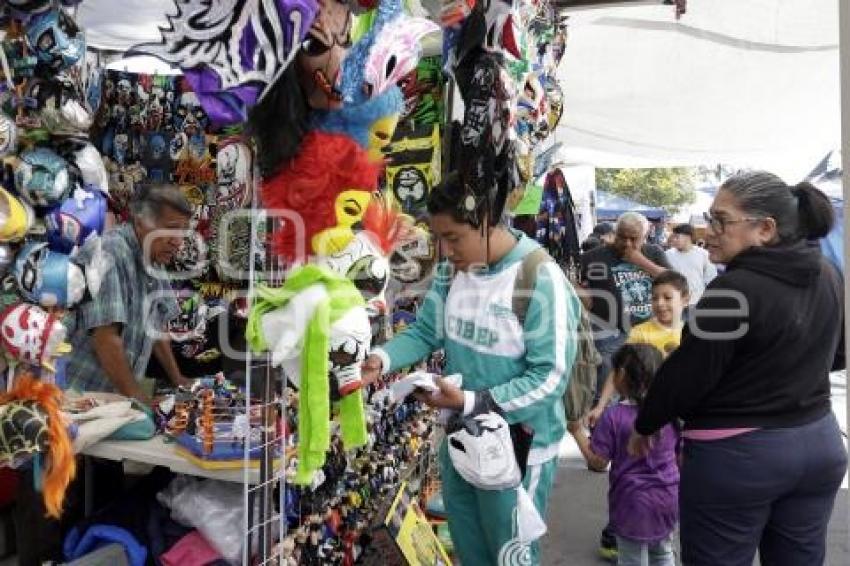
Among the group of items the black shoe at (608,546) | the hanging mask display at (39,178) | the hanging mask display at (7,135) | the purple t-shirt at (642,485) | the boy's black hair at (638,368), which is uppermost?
the hanging mask display at (7,135)

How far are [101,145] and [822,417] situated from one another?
3337 mm

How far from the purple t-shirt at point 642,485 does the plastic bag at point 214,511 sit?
1241 millimetres

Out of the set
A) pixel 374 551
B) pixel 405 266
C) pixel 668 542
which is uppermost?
pixel 405 266

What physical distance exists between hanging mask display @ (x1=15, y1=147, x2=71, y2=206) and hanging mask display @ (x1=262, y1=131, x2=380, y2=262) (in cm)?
37

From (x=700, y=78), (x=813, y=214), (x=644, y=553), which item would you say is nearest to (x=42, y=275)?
(x=813, y=214)

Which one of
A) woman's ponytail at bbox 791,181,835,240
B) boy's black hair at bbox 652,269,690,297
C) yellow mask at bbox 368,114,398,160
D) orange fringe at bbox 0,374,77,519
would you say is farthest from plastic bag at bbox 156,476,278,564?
boy's black hair at bbox 652,269,690,297

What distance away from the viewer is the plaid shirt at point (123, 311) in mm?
2088

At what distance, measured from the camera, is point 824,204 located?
1777 mm

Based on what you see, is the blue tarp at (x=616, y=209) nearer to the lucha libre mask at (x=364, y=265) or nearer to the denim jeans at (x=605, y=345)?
the denim jeans at (x=605, y=345)

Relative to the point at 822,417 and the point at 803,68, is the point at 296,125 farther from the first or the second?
the point at 803,68

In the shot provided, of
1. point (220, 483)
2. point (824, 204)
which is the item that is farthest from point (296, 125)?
point (824, 204)

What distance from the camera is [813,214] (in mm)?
1756

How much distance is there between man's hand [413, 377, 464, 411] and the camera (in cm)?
154

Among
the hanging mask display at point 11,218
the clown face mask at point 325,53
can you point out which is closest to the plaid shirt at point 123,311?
the hanging mask display at point 11,218
